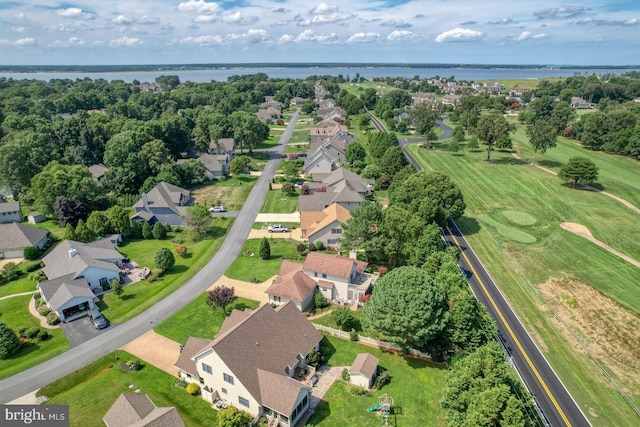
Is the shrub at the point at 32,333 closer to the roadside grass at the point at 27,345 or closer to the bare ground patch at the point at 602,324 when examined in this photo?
the roadside grass at the point at 27,345

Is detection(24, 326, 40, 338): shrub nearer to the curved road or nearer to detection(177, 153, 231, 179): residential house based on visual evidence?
the curved road

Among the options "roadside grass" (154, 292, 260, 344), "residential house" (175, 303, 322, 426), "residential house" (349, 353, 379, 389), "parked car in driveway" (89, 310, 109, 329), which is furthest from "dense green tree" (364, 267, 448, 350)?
"parked car in driveway" (89, 310, 109, 329)

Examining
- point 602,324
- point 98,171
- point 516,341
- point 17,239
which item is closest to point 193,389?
point 516,341

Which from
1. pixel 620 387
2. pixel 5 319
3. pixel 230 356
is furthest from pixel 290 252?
pixel 620 387

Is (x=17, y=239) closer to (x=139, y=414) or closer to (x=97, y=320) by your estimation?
(x=97, y=320)

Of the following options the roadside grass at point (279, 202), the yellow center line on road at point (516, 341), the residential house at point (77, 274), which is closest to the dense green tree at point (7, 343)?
the residential house at point (77, 274)

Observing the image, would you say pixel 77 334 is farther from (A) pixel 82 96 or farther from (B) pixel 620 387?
(A) pixel 82 96
